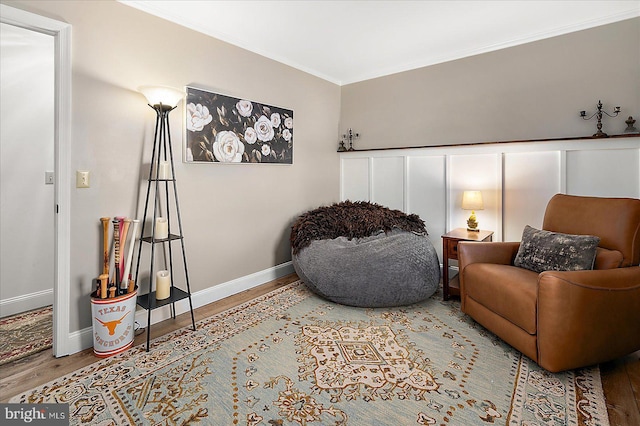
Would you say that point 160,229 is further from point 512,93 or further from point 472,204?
point 512,93

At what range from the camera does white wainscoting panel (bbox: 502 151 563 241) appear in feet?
9.84

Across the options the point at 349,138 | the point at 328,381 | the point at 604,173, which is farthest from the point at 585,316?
the point at 349,138

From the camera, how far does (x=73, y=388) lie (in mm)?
1766

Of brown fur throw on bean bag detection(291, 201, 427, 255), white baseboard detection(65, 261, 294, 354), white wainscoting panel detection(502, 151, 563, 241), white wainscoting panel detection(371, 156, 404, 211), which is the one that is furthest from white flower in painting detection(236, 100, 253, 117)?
white wainscoting panel detection(502, 151, 563, 241)

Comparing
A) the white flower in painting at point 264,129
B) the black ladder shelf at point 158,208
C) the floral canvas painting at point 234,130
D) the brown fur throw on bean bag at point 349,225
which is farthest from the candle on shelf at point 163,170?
the brown fur throw on bean bag at point 349,225

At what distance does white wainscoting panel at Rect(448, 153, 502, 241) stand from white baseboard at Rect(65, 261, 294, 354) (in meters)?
2.00

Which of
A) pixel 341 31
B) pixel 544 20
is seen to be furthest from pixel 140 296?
pixel 544 20

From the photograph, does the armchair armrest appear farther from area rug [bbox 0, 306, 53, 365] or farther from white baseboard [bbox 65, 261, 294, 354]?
area rug [bbox 0, 306, 53, 365]

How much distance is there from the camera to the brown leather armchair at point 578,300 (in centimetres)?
174

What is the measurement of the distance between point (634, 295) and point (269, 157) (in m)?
3.01

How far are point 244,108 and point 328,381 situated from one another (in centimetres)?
250

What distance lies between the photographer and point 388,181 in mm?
4082

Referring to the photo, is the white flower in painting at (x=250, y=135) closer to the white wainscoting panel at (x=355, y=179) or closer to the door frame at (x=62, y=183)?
the door frame at (x=62, y=183)

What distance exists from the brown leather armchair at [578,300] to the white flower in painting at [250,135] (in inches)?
→ 90.9
